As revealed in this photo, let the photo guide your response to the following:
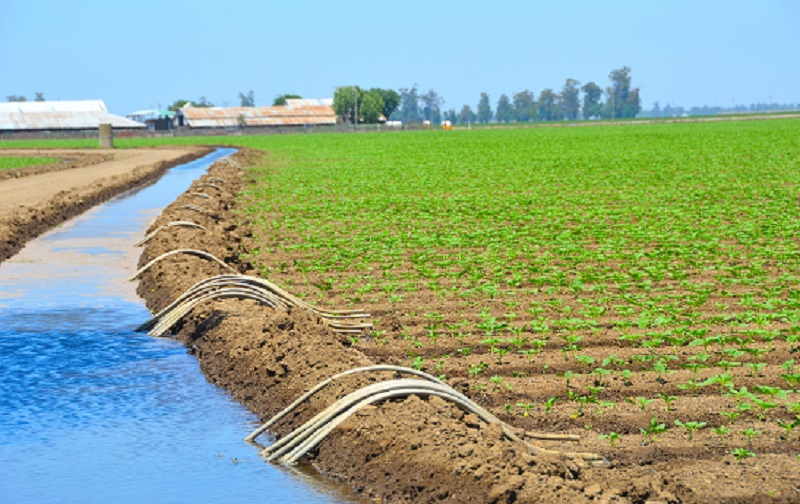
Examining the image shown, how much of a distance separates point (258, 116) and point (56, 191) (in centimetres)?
13241

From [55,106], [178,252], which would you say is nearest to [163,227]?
[178,252]

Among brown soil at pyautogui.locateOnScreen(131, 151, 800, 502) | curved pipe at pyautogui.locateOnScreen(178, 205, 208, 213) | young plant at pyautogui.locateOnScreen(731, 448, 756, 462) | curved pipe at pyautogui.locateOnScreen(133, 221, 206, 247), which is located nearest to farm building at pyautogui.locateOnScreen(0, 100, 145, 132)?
curved pipe at pyautogui.locateOnScreen(178, 205, 208, 213)

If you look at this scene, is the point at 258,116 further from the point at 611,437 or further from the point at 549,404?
the point at 611,437

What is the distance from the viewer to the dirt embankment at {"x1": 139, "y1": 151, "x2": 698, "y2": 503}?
657 centimetres

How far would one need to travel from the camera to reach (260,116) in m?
164

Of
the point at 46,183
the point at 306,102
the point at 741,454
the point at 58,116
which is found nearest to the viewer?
the point at 741,454

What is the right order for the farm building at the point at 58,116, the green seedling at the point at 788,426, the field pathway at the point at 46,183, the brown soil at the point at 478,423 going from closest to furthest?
1. the brown soil at the point at 478,423
2. the green seedling at the point at 788,426
3. the field pathway at the point at 46,183
4. the farm building at the point at 58,116

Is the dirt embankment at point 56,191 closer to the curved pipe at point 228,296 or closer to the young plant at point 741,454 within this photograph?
the curved pipe at point 228,296

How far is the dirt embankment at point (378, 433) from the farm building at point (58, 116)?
405 ft

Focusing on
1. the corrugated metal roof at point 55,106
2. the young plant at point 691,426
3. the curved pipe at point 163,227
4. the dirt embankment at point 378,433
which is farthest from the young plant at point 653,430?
the corrugated metal roof at point 55,106

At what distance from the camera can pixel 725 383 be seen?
30.0ft

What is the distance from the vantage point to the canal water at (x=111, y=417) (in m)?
7.41

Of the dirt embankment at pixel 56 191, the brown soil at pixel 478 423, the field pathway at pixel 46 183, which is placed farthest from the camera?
the field pathway at pixel 46 183

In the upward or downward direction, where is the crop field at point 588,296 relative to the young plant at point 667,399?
downward
